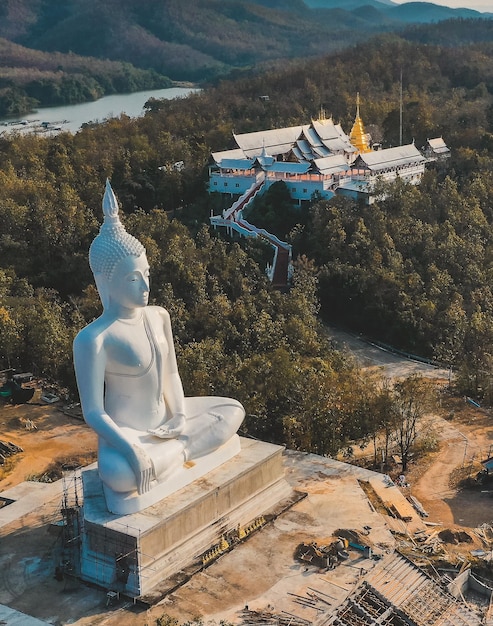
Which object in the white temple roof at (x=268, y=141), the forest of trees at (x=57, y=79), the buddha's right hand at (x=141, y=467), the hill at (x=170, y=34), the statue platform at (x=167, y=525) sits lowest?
the statue platform at (x=167, y=525)

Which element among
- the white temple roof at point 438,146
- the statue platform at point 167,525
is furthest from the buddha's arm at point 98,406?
the white temple roof at point 438,146

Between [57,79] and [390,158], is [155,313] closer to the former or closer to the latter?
[390,158]

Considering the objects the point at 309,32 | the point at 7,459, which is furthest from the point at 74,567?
the point at 309,32

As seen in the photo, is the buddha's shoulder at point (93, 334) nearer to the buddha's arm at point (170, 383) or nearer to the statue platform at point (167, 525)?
the buddha's arm at point (170, 383)

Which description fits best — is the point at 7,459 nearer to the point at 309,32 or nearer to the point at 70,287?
the point at 70,287

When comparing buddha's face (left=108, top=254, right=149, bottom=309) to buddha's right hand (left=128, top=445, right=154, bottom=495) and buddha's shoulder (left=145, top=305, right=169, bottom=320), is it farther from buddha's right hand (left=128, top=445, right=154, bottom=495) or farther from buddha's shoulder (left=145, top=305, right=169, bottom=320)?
buddha's right hand (left=128, top=445, right=154, bottom=495)

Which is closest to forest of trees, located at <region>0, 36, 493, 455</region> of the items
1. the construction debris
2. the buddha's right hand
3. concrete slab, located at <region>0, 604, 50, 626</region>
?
the construction debris
